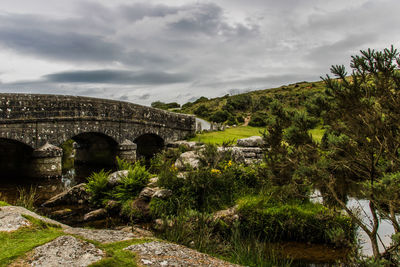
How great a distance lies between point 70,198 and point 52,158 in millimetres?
4862

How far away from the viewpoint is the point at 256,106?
4491 centimetres

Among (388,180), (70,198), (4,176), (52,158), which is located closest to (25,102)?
(52,158)

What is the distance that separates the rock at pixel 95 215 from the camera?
27.6 feet

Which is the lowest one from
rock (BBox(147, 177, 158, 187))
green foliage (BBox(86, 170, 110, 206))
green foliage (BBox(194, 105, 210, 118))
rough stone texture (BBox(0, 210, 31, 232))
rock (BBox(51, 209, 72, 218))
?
rock (BBox(51, 209, 72, 218))

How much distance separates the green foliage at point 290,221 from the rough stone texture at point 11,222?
515 cm

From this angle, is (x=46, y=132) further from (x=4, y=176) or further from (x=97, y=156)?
(x=97, y=156)

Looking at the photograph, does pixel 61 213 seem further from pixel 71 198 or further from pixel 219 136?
pixel 219 136

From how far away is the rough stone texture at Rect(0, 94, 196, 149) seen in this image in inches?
509

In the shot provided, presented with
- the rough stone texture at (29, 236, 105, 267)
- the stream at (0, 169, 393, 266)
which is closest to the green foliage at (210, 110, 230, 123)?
the stream at (0, 169, 393, 266)

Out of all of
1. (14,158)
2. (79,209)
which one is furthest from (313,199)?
(14,158)

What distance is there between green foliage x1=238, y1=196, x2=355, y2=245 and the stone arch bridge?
10585 mm

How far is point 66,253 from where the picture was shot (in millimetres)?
2840

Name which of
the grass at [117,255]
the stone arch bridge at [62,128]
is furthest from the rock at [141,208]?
the stone arch bridge at [62,128]

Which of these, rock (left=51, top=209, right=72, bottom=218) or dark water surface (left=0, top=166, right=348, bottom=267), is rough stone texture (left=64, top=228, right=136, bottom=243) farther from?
rock (left=51, top=209, right=72, bottom=218)
